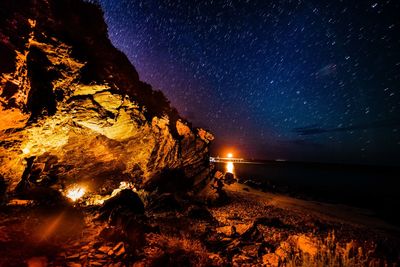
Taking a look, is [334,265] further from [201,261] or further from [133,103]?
[133,103]

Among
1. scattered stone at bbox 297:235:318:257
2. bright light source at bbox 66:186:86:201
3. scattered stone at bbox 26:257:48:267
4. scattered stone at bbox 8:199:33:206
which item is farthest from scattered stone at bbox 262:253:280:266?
bright light source at bbox 66:186:86:201

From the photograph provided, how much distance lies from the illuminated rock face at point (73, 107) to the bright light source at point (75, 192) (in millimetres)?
515

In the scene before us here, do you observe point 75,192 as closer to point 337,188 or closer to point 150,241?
point 150,241

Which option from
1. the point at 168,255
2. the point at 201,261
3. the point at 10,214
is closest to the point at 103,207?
the point at 10,214

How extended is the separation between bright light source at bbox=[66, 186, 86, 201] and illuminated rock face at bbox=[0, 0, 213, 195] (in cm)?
51

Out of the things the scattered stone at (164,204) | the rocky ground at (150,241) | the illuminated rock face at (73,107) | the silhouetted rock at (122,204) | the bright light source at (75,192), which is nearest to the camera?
the rocky ground at (150,241)

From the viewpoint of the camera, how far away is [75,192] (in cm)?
1110

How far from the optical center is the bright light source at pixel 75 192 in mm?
10643

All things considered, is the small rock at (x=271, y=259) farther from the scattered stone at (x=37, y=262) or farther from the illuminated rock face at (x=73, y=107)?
the illuminated rock face at (x=73, y=107)

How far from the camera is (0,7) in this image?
18.0ft

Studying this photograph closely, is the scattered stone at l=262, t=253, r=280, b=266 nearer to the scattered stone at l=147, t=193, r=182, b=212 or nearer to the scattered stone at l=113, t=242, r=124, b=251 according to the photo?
the scattered stone at l=113, t=242, r=124, b=251

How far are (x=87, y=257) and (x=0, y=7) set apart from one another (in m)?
6.70

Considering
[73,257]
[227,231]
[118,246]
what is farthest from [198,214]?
[73,257]

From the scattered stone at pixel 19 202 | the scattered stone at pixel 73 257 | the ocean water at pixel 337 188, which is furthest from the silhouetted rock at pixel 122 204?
the ocean water at pixel 337 188
